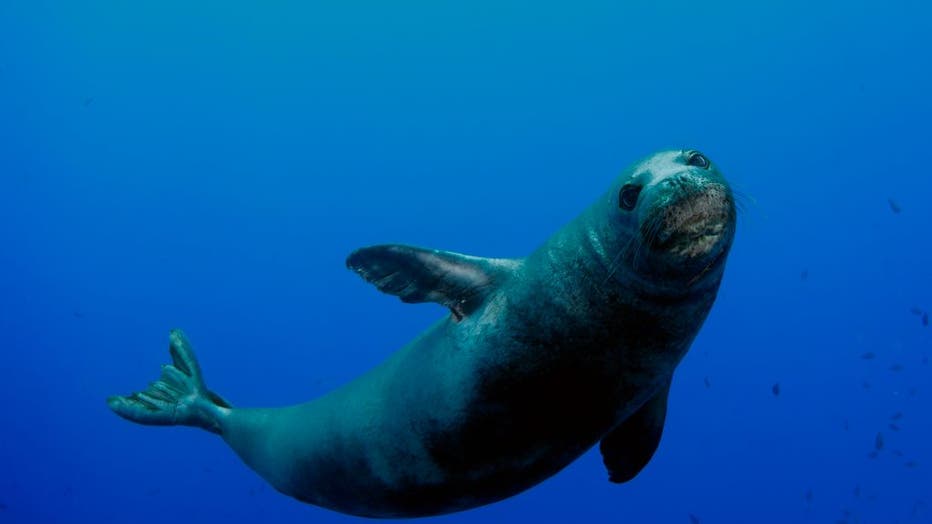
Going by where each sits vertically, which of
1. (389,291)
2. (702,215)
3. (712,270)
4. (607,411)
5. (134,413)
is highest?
(134,413)

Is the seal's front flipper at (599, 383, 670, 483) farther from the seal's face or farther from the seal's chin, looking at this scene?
the seal's chin

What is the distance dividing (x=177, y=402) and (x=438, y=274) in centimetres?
329

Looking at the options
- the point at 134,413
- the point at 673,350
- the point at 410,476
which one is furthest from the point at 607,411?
the point at 134,413

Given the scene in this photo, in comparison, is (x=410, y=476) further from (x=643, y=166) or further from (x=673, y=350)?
(x=643, y=166)

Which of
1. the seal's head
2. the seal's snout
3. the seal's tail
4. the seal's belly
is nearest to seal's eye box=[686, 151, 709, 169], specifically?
the seal's head

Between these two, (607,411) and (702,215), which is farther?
(607,411)

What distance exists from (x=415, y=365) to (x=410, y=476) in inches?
25.0

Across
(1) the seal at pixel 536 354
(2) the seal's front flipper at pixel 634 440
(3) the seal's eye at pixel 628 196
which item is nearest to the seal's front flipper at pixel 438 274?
(1) the seal at pixel 536 354

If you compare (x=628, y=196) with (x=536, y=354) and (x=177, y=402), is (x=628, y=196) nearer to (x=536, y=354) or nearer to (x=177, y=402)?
(x=536, y=354)

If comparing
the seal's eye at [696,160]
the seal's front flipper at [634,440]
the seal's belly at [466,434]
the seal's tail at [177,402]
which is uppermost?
the seal's tail at [177,402]

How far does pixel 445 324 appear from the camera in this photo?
404 centimetres

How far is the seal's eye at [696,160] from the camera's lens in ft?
10.3

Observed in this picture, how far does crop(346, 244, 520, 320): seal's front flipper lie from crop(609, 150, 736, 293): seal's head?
79 cm

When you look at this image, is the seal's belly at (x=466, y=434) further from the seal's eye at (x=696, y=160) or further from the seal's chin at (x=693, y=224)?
the seal's eye at (x=696, y=160)
